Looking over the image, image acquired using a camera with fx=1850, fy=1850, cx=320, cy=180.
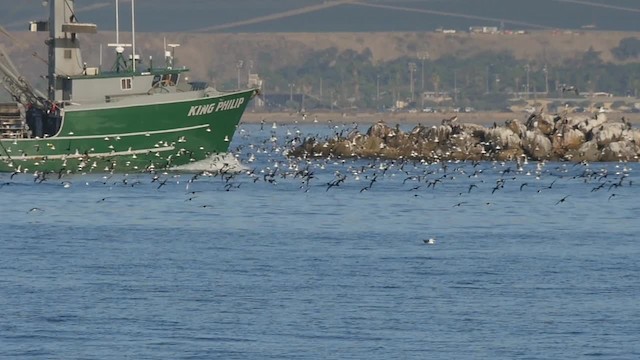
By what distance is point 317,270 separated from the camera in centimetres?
5100

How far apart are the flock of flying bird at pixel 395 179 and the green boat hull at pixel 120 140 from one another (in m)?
0.82

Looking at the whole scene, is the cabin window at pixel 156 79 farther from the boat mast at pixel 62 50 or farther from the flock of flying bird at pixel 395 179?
the flock of flying bird at pixel 395 179

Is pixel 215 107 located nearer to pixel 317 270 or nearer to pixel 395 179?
pixel 395 179

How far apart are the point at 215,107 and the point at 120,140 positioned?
6155 millimetres

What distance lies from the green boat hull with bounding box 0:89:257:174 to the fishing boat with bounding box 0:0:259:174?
0.05 metres

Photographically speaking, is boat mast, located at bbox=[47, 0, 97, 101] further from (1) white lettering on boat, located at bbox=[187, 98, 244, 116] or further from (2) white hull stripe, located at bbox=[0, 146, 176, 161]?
(1) white lettering on boat, located at bbox=[187, 98, 244, 116]

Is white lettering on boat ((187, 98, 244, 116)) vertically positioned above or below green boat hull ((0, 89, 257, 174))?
above

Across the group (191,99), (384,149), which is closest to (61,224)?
(191,99)

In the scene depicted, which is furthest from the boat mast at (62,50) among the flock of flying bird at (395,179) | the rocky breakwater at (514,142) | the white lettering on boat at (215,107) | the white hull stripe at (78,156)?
the rocky breakwater at (514,142)

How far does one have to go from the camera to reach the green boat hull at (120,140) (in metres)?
89.6

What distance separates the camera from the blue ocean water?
129ft

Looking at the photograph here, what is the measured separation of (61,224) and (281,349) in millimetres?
28851

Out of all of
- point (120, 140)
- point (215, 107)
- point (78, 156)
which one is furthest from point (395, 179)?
point (78, 156)

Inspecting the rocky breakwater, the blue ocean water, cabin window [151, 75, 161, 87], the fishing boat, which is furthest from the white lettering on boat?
the rocky breakwater
